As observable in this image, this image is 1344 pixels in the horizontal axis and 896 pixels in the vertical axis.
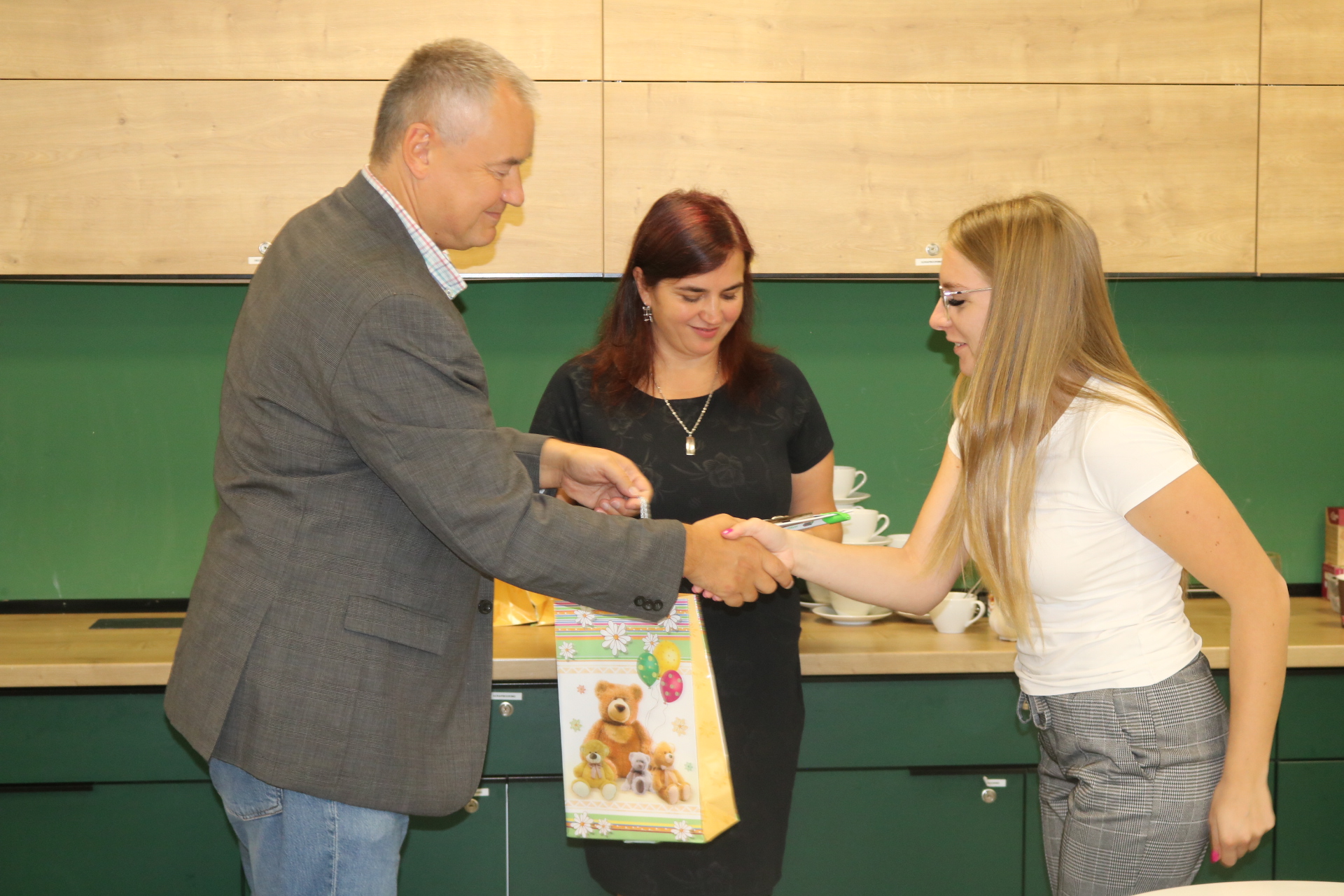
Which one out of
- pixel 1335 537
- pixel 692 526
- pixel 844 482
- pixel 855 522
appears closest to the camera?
pixel 692 526

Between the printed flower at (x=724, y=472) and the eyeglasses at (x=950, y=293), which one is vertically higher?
the eyeglasses at (x=950, y=293)

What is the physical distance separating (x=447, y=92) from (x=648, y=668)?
0.78 meters

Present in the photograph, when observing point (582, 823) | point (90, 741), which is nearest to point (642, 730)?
point (582, 823)

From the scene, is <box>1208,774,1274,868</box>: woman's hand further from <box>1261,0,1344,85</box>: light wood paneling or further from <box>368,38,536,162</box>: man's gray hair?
<box>1261,0,1344,85</box>: light wood paneling

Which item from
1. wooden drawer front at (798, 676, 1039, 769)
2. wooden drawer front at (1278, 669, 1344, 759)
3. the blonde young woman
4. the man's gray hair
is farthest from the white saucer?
the man's gray hair

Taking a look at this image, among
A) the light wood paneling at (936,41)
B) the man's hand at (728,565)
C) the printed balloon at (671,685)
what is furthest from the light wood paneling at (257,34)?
the printed balloon at (671,685)

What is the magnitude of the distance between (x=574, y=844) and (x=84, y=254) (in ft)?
5.16

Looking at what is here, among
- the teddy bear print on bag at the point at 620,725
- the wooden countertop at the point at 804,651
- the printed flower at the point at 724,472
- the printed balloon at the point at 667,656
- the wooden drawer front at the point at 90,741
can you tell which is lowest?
the wooden drawer front at the point at 90,741

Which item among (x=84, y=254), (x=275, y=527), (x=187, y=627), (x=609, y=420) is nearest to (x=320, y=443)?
(x=275, y=527)

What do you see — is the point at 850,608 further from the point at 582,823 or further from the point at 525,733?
the point at 582,823

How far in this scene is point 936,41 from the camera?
2299 millimetres

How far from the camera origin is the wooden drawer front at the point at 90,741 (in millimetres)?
2125

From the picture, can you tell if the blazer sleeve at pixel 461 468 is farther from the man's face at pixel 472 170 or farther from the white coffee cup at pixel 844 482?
the white coffee cup at pixel 844 482

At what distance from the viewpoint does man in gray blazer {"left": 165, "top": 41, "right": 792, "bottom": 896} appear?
4.18ft
